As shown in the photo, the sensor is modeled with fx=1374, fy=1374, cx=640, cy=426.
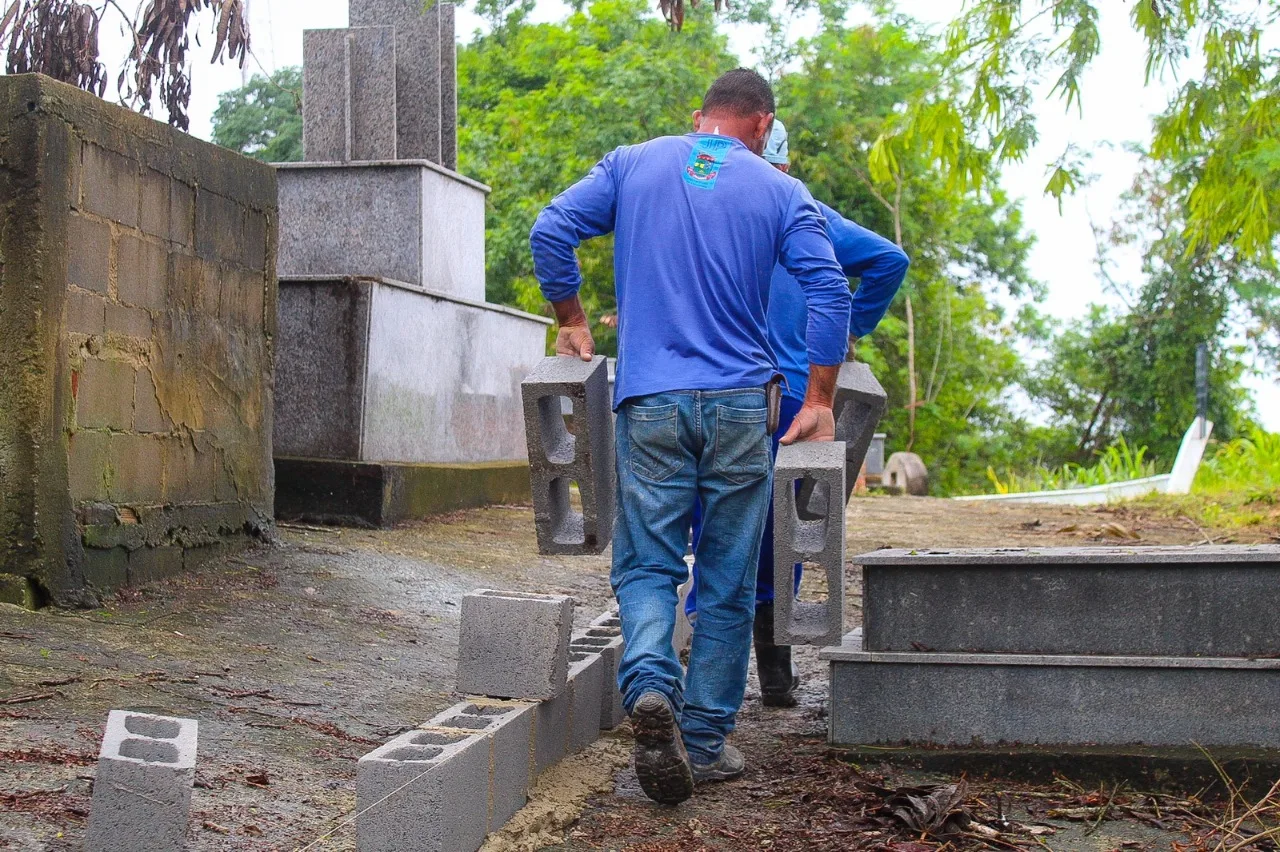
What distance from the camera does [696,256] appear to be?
3666 millimetres

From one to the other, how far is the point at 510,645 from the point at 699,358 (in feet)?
2.92

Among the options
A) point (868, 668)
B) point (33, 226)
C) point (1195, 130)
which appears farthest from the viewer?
point (1195, 130)

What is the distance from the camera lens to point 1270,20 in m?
8.02

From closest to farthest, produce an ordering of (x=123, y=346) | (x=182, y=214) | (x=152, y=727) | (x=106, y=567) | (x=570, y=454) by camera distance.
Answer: (x=152, y=727) < (x=570, y=454) < (x=106, y=567) < (x=123, y=346) < (x=182, y=214)

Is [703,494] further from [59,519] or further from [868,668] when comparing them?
[59,519]

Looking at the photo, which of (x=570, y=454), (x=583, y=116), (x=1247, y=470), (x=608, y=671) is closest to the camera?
(x=570, y=454)

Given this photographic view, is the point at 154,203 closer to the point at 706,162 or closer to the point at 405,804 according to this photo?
the point at 706,162

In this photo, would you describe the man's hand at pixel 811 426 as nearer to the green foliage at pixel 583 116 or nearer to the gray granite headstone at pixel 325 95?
the gray granite headstone at pixel 325 95

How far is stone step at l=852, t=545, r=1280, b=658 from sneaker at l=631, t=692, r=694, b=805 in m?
0.78

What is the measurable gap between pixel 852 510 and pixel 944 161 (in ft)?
16.8

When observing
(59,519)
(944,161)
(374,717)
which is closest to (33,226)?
(59,519)

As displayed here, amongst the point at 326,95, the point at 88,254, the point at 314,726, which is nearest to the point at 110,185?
the point at 88,254

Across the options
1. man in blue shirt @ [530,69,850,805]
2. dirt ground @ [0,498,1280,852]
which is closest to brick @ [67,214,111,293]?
dirt ground @ [0,498,1280,852]

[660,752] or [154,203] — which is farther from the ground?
[154,203]
